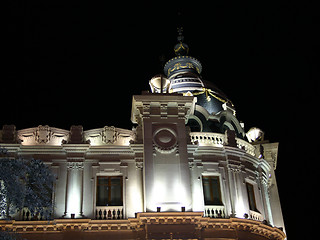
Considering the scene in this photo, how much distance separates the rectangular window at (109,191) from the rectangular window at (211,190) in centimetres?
480

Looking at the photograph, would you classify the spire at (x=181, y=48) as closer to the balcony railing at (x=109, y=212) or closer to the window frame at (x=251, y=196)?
the window frame at (x=251, y=196)

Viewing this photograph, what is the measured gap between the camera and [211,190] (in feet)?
90.5

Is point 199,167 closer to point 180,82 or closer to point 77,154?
point 77,154

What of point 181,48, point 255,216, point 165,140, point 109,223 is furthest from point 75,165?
point 181,48

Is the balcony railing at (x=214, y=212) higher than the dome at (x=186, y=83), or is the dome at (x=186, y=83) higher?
the dome at (x=186, y=83)

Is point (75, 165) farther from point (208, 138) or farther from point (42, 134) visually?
point (208, 138)

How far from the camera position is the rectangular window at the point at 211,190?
27.1 meters

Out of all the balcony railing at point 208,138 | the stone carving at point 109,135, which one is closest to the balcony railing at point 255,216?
the balcony railing at point 208,138

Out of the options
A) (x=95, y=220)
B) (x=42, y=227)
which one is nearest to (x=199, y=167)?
(x=95, y=220)

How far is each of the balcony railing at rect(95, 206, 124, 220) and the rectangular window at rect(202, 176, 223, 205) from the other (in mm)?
4808

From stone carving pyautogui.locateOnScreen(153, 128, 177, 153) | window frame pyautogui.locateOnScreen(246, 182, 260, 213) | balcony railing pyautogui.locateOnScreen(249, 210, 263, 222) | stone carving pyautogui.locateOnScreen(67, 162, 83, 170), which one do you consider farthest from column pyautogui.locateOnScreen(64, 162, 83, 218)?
window frame pyautogui.locateOnScreen(246, 182, 260, 213)

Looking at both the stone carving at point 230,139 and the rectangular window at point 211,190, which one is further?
the stone carving at point 230,139

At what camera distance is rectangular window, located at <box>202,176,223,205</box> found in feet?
89.0

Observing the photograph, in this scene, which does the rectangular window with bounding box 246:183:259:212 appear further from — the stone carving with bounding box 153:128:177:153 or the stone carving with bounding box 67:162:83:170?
the stone carving with bounding box 67:162:83:170
